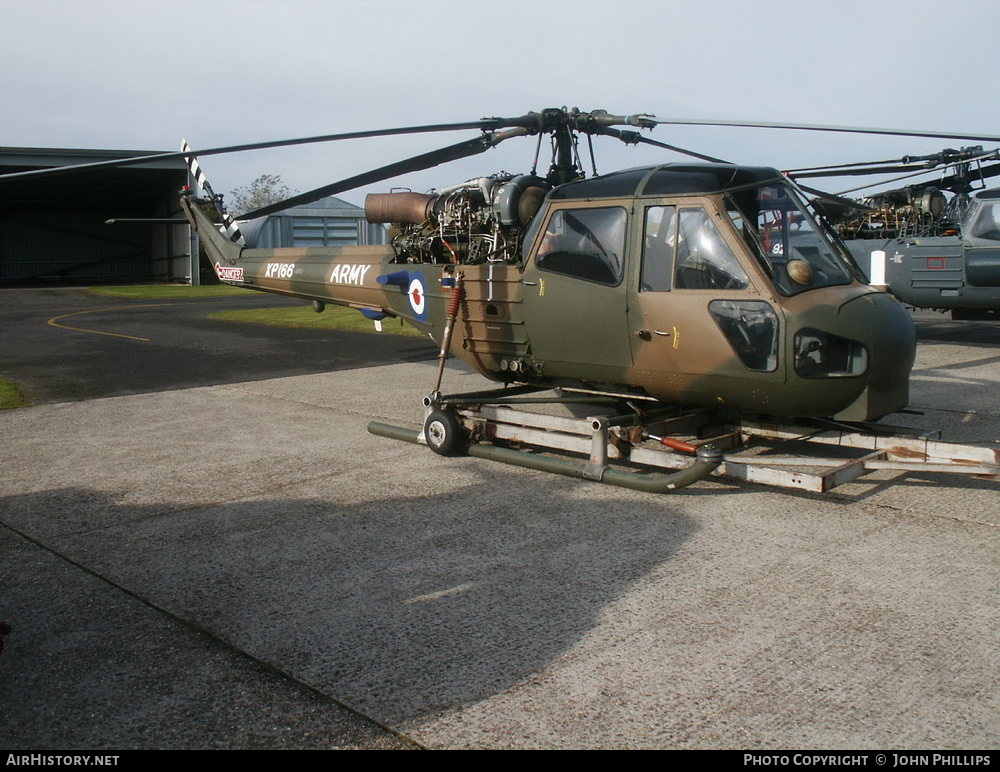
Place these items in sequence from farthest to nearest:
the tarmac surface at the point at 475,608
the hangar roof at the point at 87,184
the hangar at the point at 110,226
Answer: the hangar at the point at 110,226
the hangar roof at the point at 87,184
the tarmac surface at the point at 475,608

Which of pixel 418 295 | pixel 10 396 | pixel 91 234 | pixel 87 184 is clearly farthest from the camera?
pixel 91 234

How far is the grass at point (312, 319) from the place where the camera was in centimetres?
1848

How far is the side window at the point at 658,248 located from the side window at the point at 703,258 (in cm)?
7

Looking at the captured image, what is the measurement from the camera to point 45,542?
218 inches

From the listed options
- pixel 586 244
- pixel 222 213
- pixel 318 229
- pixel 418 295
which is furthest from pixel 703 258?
pixel 318 229

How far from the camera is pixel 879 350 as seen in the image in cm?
598

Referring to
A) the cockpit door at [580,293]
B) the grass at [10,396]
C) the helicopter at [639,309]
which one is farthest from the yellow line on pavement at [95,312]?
the cockpit door at [580,293]

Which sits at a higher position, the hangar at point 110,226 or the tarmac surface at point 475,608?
the hangar at point 110,226

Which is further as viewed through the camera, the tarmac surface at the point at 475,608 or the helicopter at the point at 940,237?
the helicopter at the point at 940,237

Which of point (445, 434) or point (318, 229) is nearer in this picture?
point (445, 434)

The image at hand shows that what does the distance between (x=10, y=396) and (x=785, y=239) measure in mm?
9307

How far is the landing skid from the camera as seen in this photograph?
582cm

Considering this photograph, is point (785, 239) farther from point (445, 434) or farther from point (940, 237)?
point (940, 237)

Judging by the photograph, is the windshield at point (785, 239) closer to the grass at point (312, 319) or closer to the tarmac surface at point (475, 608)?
the tarmac surface at point (475, 608)
